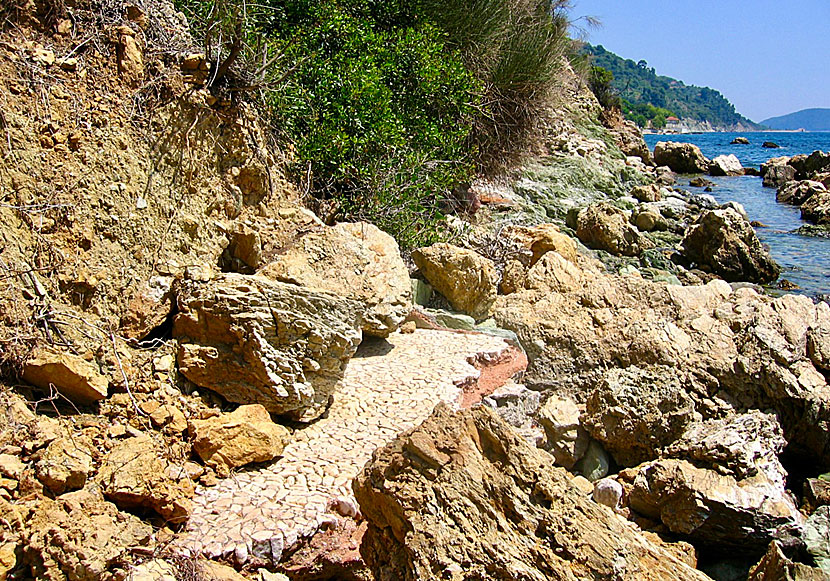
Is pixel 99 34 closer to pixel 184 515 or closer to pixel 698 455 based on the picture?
pixel 184 515

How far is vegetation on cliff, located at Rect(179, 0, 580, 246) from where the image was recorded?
6672 millimetres

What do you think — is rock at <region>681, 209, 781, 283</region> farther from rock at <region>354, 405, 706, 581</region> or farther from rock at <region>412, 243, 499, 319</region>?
rock at <region>354, 405, 706, 581</region>

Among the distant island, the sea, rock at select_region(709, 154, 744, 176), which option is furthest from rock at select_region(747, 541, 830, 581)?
the distant island

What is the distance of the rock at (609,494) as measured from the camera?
4.74 meters

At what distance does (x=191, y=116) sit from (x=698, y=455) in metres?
4.53

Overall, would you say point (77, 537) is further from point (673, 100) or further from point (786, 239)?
point (673, 100)

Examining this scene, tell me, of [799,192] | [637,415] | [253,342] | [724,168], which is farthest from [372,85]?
[724,168]

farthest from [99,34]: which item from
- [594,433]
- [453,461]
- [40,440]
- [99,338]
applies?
[594,433]

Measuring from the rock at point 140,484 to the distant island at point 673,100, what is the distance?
130m

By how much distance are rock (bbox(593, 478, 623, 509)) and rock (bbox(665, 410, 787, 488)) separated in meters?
0.49

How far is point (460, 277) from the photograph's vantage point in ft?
23.9

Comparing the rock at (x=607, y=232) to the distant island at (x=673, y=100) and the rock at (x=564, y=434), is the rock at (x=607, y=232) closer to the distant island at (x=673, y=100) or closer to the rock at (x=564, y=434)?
the rock at (x=564, y=434)

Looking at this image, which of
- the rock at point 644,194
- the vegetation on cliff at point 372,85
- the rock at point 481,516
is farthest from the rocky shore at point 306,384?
the rock at point 644,194

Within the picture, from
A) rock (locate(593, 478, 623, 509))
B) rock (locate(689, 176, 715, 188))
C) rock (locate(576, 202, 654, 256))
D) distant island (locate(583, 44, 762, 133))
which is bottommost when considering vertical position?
rock (locate(593, 478, 623, 509))
